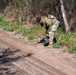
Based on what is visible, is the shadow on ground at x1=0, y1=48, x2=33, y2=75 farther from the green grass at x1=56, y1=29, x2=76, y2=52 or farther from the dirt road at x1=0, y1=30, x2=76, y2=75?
the green grass at x1=56, y1=29, x2=76, y2=52

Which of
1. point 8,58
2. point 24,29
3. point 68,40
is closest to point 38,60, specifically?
point 8,58

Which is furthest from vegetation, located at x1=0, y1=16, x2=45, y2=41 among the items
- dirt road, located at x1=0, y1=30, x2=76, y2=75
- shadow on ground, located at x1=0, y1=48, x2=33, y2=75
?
shadow on ground, located at x1=0, y1=48, x2=33, y2=75

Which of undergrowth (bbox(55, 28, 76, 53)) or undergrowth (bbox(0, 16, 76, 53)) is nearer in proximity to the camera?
undergrowth (bbox(55, 28, 76, 53))

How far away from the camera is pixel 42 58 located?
10.2 m

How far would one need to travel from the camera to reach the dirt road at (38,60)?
8953mm

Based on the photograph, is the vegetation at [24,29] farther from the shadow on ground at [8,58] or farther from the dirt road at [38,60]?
the shadow on ground at [8,58]

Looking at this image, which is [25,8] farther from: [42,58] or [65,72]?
[65,72]

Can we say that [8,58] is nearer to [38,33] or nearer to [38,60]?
[38,60]

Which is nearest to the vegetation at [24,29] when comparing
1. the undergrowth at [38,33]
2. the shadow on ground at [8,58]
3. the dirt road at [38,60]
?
the undergrowth at [38,33]

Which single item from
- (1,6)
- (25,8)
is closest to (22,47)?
(25,8)

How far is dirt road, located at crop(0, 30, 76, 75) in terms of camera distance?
8953 millimetres

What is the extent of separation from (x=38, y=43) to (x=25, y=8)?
401cm

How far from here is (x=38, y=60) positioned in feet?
32.7

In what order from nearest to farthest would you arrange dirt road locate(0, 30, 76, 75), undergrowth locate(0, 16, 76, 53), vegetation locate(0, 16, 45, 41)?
1. dirt road locate(0, 30, 76, 75)
2. undergrowth locate(0, 16, 76, 53)
3. vegetation locate(0, 16, 45, 41)
